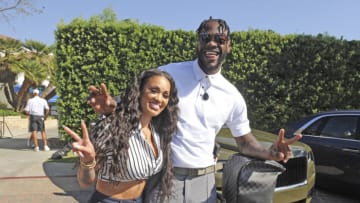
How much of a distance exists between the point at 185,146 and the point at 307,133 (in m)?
4.15

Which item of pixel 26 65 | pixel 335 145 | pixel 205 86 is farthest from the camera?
pixel 26 65

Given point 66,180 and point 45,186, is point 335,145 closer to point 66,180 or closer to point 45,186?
point 66,180

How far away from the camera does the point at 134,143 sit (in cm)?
183

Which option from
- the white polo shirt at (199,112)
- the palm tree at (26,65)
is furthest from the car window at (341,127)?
the palm tree at (26,65)

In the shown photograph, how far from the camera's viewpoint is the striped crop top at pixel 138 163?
178 centimetres

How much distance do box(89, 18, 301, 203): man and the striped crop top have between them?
0.48 ft

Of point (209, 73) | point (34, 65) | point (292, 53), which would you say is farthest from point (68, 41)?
point (34, 65)

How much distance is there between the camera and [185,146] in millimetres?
2029

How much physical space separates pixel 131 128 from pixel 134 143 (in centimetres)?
8

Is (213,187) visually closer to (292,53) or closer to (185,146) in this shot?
(185,146)

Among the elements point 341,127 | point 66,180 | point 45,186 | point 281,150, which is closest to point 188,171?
point 281,150

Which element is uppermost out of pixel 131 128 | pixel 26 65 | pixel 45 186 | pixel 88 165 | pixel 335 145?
pixel 26 65

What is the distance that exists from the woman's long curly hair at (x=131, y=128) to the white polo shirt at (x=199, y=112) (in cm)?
9

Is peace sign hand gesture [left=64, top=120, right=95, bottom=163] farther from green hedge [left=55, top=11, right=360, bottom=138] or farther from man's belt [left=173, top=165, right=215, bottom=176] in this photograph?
green hedge [left=55, top=11, right=360, bottom=138]
